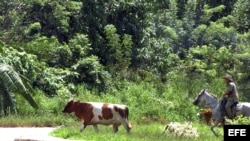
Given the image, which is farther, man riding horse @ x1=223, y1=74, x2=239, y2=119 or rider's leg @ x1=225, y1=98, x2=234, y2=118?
rider's leg @ x1=225, y1=98, x2=234, y2=118

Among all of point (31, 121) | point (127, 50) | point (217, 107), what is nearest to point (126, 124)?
point (217, 107)

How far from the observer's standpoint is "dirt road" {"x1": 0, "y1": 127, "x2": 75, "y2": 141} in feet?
48.0

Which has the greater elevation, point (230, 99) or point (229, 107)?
point (230, 99)

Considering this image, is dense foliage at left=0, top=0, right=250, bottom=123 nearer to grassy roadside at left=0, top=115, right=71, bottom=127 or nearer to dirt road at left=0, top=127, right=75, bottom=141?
grassy roadside at left=0, top=115, right=71, bottom=127

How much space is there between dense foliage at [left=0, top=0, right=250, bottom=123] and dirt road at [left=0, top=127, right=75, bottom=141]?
17.3 ft

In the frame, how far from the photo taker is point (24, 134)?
16.6m

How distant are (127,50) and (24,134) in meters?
13.6

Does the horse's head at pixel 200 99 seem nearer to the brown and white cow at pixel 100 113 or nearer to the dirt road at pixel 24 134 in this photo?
the brown and white cow at pixel 100 113

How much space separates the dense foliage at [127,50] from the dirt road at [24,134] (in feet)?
17.3

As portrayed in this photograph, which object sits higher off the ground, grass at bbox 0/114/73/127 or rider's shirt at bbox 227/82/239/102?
rider's shirt at bbox 227/82/239/102

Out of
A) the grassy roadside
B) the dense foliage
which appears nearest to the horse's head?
the dense foliage

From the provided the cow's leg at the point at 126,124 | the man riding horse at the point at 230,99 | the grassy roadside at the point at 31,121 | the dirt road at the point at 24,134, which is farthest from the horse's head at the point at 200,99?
the grassy roadside at the point at 31,121

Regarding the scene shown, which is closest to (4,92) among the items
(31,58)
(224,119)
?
(31,58)

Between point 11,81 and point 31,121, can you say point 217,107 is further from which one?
point 11,81
